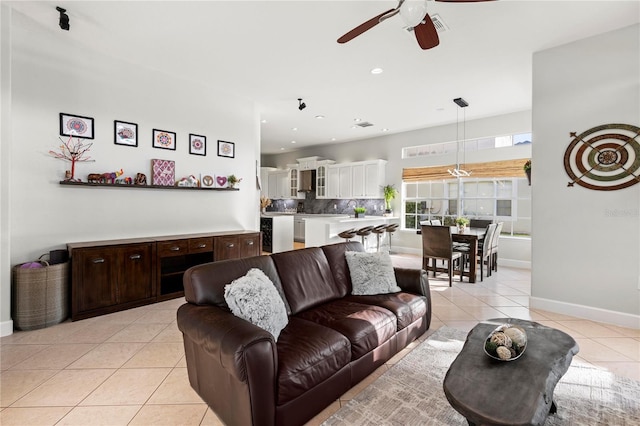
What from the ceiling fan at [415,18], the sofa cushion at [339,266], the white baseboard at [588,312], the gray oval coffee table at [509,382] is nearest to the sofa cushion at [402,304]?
the sofa cushion at [339,266]

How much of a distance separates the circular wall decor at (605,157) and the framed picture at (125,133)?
5.34 metres

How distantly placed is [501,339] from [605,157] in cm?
293

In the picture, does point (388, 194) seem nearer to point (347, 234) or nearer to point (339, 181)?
point (339, 181)

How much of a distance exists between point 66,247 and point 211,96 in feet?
9.39

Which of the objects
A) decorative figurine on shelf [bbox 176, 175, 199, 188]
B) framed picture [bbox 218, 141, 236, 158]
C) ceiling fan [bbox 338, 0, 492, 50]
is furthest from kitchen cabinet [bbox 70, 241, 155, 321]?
ceiling fan [bbox 338, 0, 492, 50]

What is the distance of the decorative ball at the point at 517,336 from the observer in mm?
1696

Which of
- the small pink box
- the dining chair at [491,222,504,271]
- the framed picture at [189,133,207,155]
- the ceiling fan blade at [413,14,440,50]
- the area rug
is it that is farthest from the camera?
the dining chair at [491,222,504,271]

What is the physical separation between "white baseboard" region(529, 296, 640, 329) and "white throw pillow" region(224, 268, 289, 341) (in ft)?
11.1

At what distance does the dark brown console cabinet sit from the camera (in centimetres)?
325

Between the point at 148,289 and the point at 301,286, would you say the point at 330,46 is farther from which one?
the point at 148,289

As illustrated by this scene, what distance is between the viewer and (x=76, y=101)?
353 cm

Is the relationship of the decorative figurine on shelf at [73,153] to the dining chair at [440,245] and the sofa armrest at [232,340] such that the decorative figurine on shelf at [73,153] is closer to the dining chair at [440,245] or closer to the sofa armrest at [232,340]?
the sofa armrest at [232,340]

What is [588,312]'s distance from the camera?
336cm

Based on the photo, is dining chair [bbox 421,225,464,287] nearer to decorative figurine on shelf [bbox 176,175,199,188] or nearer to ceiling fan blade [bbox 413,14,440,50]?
ceiling fan blade [bbox 413,14,440,50]
